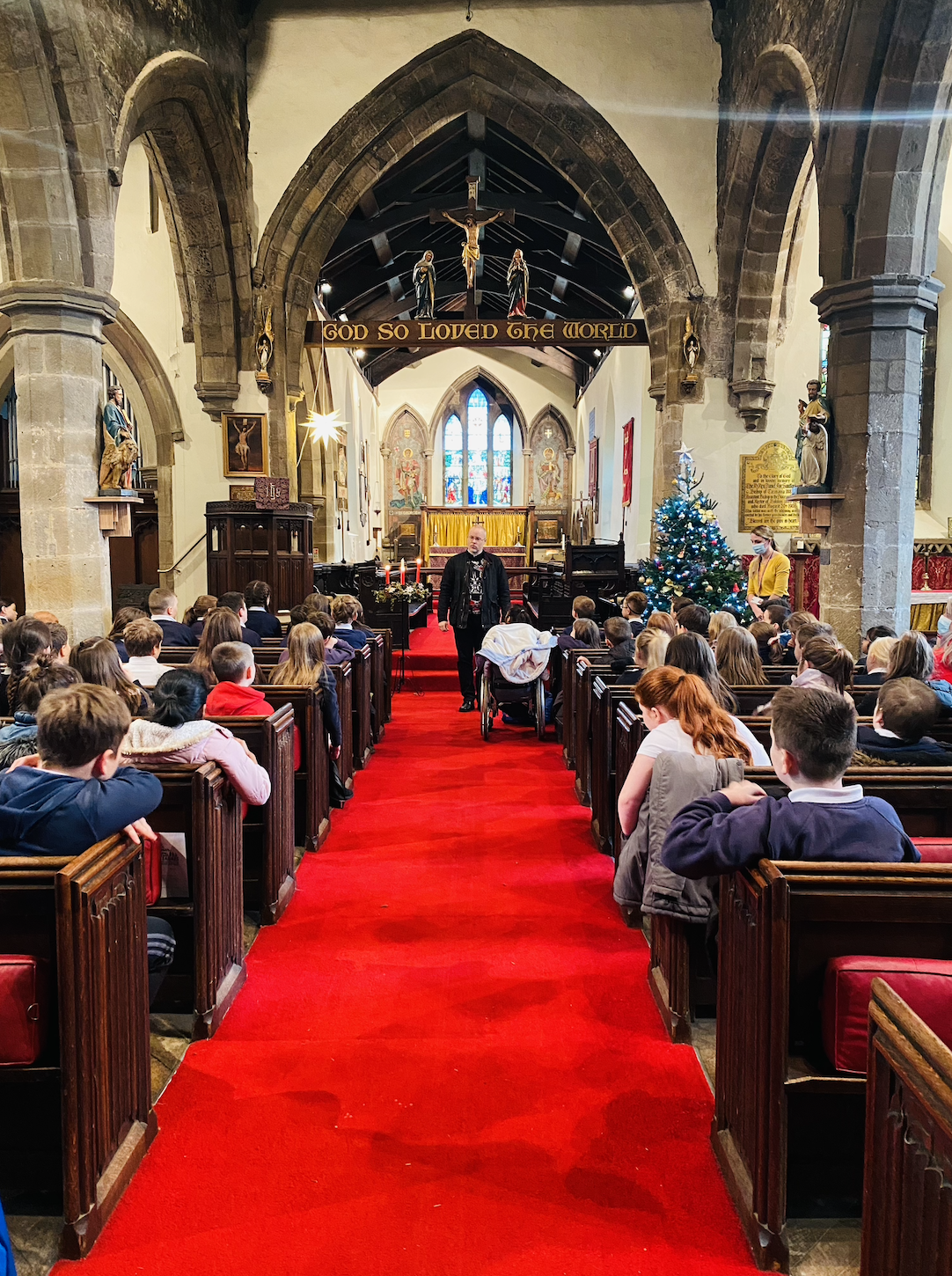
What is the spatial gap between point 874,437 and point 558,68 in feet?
21.3

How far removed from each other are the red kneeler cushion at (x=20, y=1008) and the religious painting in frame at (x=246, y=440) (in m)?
9.53

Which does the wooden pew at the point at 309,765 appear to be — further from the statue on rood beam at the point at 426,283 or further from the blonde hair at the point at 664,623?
the statue on rood beam at the point at 426,283

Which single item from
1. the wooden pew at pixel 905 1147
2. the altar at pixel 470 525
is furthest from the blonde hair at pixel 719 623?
the altar at pixel 470 525

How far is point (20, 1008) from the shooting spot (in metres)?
1.96

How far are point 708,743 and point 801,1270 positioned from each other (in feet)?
4.32

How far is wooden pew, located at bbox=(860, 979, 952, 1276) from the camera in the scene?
1.21 metres

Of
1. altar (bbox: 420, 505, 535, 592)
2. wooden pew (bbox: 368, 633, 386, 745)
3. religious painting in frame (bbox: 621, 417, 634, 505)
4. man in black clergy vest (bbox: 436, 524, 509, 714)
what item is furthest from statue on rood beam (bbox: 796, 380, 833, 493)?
altar (bbox: 420, 505, 535, 592)

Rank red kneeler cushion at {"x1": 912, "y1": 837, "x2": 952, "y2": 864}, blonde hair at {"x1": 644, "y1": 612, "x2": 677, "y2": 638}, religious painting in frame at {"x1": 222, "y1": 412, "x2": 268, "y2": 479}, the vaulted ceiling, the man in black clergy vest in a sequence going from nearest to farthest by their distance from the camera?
red kneeler cushion at {"x1": 912, "y1": 837, "x2": 952, "y2": 864} → blonde hair at {"x1": 644, "y1": 612, "x2": 677, "y2": 638} → the man in black clergy vest → religious painting in frame at {"x1": 222, "y1": 412, "x2": 268, "y2": 479} → the vaulted ceiling

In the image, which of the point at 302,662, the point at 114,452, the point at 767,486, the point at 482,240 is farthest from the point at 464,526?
the point at 302,662

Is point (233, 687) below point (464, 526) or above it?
below

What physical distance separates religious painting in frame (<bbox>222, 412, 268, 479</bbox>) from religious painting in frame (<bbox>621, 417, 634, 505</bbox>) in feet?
18.9

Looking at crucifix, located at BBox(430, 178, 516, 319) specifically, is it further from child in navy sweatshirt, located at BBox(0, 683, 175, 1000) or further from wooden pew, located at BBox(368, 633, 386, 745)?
child in navy sweatshirt, located at BBox(0, 683, 175, 1000)

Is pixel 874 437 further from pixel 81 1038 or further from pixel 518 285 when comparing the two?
pixel 518 285

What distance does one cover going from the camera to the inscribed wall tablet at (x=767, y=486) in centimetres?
1089
